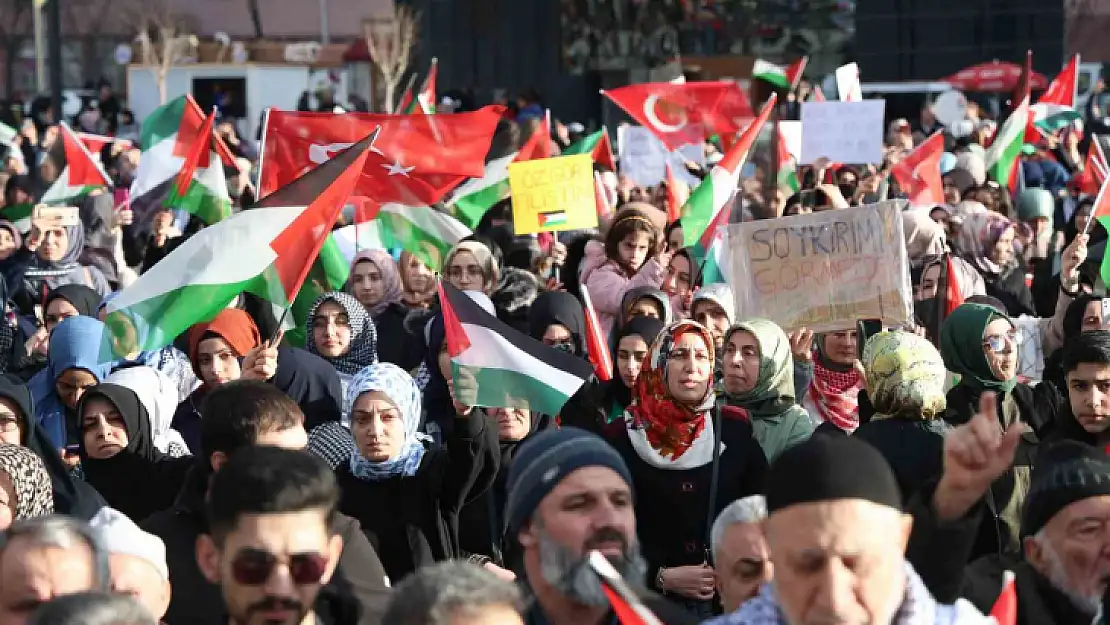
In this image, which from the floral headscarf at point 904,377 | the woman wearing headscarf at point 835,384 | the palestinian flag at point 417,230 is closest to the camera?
the floral headscarf at point 904,377

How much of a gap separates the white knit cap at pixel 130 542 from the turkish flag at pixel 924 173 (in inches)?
363

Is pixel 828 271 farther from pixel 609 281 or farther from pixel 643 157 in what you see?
pixel 643 157

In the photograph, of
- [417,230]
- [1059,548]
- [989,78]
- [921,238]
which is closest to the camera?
[1059,548]

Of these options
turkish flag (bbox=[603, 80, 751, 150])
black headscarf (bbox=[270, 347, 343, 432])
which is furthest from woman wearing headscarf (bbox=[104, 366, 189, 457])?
turkish flag (bbox=[603, 80, 751, 150])

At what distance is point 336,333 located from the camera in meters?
6.96

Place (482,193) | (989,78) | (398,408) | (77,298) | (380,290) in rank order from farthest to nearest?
(989,78) → (482,193) → (380,290) → (77,298) → (398,408)

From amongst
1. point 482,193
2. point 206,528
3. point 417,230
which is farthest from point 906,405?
point 482,193

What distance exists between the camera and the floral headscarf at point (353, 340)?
22.9 feet

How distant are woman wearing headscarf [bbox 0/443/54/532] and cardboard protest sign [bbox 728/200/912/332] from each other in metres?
2.83

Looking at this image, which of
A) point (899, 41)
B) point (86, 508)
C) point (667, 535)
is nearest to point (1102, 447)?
point (667, 535)

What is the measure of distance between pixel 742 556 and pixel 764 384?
1.80 m

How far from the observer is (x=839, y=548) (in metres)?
2.69

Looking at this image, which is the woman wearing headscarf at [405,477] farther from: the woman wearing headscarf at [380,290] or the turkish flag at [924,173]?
the turkish flag at [924,173]

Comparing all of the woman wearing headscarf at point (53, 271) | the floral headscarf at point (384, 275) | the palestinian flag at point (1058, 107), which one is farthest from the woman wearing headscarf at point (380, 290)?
the palestinian flag at point (1058, 107)
